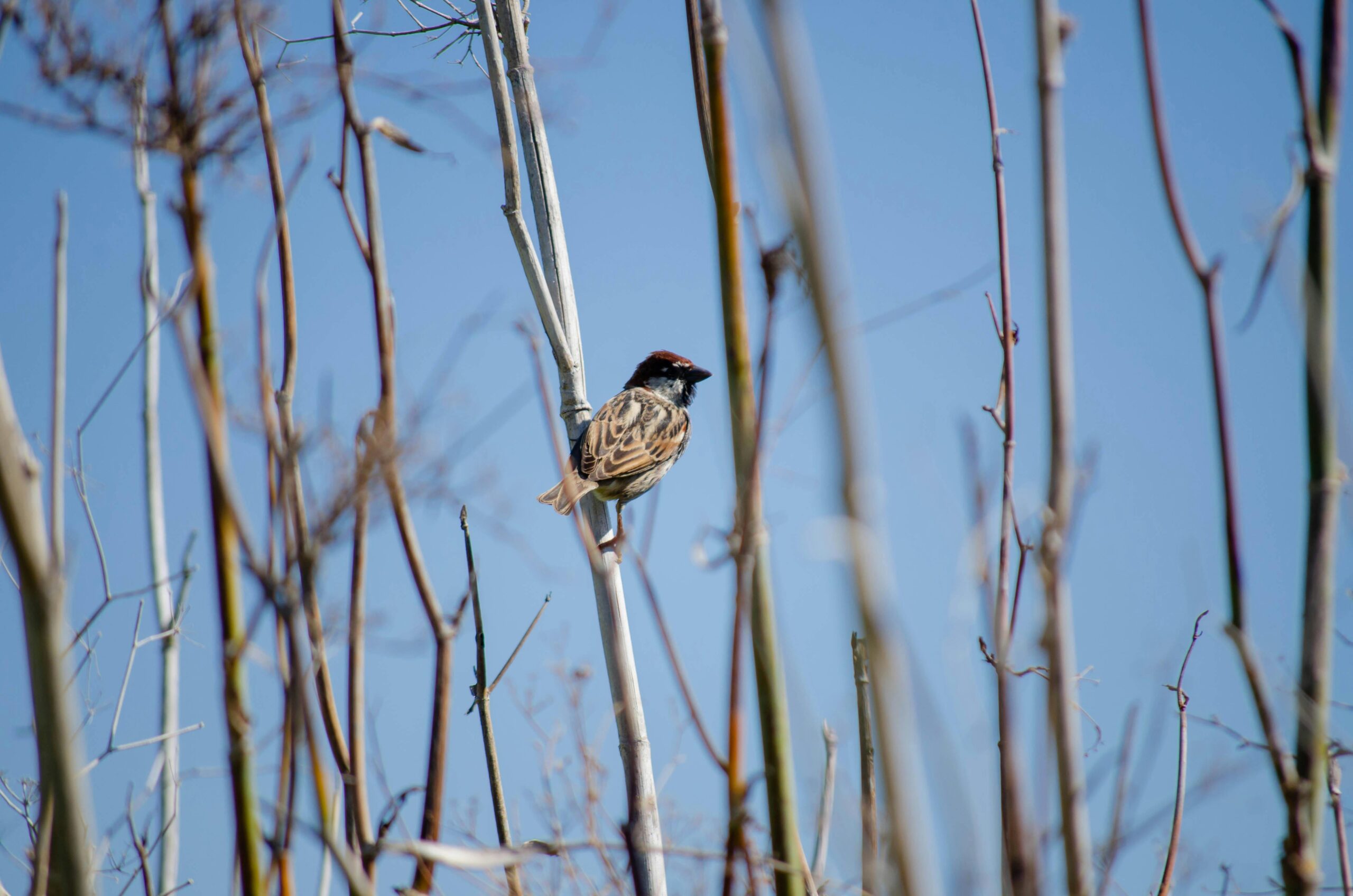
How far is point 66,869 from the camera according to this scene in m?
0.68

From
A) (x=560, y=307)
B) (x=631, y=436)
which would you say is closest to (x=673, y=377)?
(x=631, y=436)

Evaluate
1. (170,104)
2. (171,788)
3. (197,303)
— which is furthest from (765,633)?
(171,788)

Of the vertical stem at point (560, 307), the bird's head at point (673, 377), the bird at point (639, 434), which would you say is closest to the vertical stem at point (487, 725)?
the vertical stem at point (560, 307)

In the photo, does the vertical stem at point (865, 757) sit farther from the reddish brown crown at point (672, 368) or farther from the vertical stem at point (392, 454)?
the reddish brown crown at point (672, 368)

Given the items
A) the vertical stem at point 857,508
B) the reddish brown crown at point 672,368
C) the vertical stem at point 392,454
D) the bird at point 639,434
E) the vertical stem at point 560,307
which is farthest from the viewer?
the reddish brown crown at point 672,368

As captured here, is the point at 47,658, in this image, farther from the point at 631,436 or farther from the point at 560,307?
the point at 631,436

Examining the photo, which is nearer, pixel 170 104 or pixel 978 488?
pixel 978 488

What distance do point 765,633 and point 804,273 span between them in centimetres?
35

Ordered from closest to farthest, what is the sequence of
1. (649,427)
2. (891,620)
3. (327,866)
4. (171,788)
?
(891,620)
(171,788)
(327,866)
(649,427)

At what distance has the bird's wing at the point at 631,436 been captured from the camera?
15.6ft

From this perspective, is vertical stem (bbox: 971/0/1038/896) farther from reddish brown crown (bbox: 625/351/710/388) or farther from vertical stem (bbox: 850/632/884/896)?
reddish brown crown (bbox: 625/351/710/388)

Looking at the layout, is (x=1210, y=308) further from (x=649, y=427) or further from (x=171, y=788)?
(x=649, y=427)

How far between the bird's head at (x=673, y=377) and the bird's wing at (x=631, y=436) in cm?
26

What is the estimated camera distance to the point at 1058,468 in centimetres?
70
